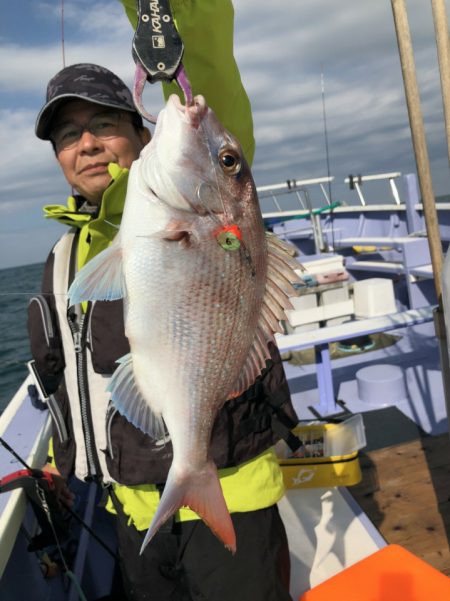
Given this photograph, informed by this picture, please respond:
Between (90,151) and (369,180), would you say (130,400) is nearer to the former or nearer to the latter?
(90,151)

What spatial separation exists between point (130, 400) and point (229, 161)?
0.74 m

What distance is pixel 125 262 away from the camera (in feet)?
4.40

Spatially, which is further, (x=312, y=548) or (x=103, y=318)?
(x=312, y=548)

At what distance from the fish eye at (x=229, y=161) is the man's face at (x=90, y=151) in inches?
27.9

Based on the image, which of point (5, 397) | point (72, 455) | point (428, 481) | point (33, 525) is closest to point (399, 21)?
point (72, 455)

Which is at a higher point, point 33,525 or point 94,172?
point 94,172

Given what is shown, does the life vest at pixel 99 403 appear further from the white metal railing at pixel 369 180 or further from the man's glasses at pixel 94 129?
the white metal railing at pixel 369 180

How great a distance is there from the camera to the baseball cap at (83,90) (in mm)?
1778

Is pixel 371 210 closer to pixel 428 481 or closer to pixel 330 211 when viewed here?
pixel 330 211

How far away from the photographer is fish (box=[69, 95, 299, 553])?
1.32 meters

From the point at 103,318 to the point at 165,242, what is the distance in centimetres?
65

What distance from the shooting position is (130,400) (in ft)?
4.51

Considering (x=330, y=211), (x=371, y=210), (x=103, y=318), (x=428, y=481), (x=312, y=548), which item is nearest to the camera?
(x=103, y=318)

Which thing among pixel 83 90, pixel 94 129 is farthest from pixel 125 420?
pixel 83 90
